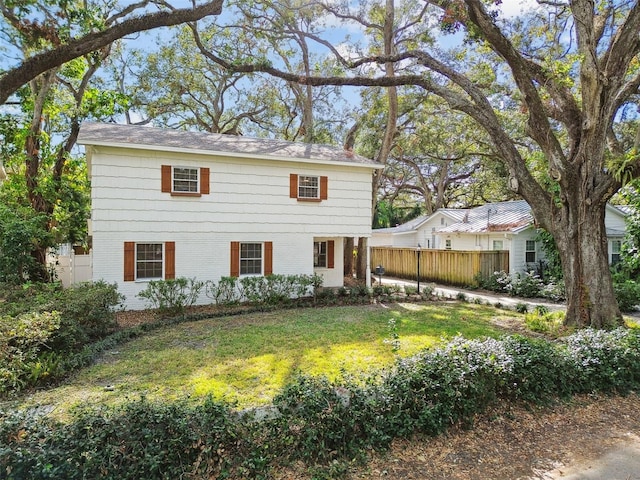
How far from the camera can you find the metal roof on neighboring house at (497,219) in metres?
16.6

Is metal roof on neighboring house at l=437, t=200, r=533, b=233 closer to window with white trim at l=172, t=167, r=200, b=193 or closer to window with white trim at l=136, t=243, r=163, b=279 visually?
window with white trim at l=172, t=167, r=200, b=193

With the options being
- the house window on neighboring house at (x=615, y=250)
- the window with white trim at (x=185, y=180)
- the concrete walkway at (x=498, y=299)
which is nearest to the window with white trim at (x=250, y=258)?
the window with white trim at (x=185, y=180)

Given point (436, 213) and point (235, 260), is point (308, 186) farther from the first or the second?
point (436, 213)

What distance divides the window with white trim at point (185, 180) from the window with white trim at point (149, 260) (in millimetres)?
1947

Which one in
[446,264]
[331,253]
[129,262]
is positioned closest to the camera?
[129,262]

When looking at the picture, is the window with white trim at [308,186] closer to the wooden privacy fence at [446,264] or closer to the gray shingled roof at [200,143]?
the gray shingled roof at [200,143]

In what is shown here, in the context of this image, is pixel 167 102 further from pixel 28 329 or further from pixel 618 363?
pixel 618 363

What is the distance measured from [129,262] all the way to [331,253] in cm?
763

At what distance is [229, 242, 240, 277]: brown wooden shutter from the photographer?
12594 millimetres

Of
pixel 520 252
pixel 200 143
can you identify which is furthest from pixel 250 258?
pixel 520 252

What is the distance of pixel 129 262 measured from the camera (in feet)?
36.9

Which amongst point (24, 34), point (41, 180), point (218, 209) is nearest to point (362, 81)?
point (218, 209)

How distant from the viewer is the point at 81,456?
9.29 feet

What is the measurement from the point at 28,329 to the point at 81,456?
3.93m
